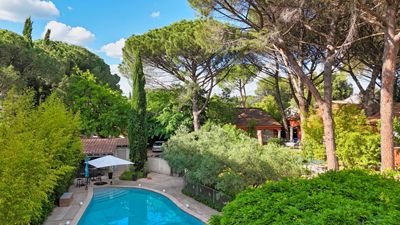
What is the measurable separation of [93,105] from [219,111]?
10609 millimetres

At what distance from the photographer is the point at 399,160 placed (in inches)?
721

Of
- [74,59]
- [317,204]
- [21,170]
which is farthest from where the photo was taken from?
[74,59]

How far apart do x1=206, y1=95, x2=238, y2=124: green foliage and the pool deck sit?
295 inches

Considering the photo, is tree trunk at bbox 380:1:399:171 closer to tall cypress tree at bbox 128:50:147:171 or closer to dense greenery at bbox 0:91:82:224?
dense greenery at bbox 0:91:82:224

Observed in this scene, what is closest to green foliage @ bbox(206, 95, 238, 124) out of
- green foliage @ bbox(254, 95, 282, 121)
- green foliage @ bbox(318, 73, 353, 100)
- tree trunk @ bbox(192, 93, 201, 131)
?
tree trunk @ bbox(192, 93, 201, 131)

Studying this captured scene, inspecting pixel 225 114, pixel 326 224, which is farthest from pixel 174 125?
pixel 326 224

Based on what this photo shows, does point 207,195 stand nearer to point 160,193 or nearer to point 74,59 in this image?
point 160,193

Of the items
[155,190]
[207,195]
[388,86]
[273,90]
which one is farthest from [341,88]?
[207,195]

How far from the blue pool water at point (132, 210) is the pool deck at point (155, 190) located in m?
0.27

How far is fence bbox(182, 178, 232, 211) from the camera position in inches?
543

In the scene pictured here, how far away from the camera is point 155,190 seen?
1803 cm

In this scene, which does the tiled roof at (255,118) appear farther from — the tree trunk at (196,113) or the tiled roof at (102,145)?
the tiled roof at (102,145)

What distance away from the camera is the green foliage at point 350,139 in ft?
56.5

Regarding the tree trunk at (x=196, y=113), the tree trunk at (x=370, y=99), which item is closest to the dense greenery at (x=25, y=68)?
the tree trunk at (x=196, y=113)
